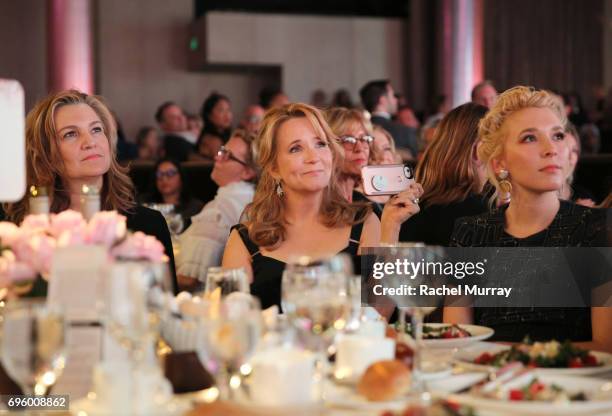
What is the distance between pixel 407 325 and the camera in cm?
234

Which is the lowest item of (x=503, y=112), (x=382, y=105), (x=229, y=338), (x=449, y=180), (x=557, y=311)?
(x=557, y=311)

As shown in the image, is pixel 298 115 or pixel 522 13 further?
pixel 522 13

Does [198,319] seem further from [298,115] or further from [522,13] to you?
[522,13]

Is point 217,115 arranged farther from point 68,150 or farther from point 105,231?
point 105,231

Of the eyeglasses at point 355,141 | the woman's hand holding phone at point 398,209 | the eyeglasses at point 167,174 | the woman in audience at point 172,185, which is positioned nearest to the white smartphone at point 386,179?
the woman's hand holding phone at point 398,209

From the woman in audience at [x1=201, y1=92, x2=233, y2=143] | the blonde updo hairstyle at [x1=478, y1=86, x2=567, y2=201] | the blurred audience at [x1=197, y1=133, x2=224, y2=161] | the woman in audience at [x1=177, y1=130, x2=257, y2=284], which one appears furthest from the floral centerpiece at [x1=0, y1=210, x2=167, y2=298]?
the woman in audience at [x1=201, y1=92, x2=233, y2=143]

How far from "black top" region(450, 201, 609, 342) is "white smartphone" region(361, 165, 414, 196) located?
538 mm

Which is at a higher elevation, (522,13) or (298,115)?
(522,13)

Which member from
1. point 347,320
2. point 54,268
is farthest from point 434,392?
point 54,268

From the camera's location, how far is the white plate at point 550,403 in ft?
5.38

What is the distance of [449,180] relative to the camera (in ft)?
12.8

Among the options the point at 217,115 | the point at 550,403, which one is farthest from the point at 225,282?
the point at 217,115

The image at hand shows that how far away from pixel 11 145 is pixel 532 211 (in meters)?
1.52

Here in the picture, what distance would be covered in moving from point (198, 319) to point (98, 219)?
296 mm
